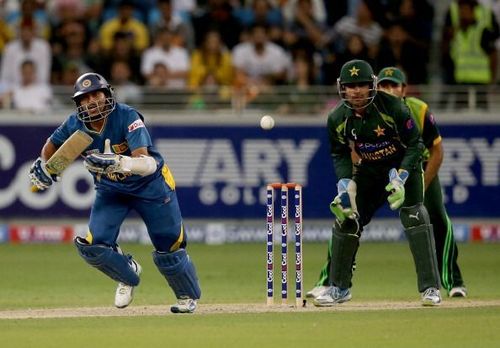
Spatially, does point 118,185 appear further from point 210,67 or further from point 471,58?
point 471,58

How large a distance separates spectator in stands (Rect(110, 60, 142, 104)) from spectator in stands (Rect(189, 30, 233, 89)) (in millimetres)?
686

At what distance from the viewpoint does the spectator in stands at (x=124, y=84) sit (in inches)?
563

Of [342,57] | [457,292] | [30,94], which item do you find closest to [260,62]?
[342,57]

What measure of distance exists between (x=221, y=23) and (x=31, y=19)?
209cm

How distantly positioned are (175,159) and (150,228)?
5.57 m

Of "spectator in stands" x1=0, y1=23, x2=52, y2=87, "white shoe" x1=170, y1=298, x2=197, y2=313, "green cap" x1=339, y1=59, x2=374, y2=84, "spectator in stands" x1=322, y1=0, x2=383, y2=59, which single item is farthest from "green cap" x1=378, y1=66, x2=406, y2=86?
"spectator in stands" x1=0, y1=23, x2=52, y2=87

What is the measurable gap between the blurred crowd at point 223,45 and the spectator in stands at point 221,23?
1 centimetres

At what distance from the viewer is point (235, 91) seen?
14.1 m

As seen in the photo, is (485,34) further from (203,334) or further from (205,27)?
(203,334)

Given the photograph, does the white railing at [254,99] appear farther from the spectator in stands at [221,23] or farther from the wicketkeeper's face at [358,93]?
the wicketkeeper's face at [358,93]

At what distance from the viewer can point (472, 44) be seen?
14727 mm

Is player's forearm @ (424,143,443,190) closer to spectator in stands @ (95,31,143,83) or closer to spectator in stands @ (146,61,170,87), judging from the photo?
spectator in stands @ (146,61,170,87)

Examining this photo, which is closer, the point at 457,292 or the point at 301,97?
the point at 457,292

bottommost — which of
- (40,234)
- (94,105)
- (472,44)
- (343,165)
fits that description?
(40,234)
